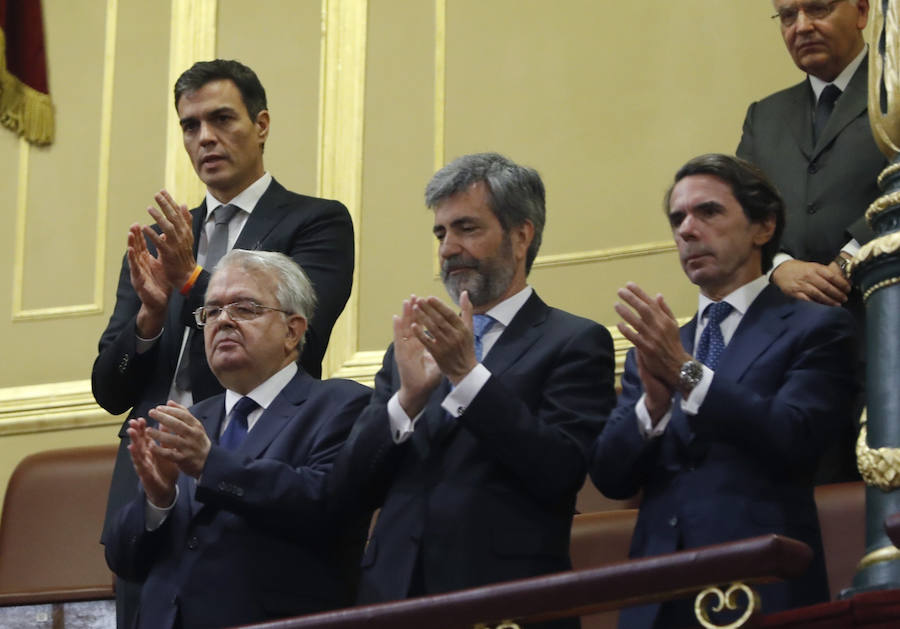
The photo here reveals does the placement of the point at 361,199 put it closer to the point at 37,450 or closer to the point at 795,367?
the point at 37,450

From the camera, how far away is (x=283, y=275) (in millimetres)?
3248

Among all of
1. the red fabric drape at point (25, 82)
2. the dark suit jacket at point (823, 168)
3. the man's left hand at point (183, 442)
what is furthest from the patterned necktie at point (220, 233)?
the red fabric drape at point (25, 82)

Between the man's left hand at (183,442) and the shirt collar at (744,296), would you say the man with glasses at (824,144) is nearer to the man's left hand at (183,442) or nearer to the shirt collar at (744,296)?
the shirt collar at (744,296)

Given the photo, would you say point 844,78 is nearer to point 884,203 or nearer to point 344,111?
point 884,203

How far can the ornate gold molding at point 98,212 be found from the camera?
534 cm

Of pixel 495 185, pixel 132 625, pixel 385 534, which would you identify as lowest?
pixel 132 625

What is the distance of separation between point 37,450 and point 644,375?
3.00 m

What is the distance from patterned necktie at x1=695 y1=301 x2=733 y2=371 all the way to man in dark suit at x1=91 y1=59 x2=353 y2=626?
0.88m

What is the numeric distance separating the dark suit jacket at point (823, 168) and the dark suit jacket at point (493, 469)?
75 cm

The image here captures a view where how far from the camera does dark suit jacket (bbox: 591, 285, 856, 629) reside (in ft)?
8.45

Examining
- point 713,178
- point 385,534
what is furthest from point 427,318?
point 713,178

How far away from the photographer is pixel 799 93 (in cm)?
372

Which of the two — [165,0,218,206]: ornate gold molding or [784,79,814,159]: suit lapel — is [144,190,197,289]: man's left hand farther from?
[165,0,218,206]: ornate gold molding

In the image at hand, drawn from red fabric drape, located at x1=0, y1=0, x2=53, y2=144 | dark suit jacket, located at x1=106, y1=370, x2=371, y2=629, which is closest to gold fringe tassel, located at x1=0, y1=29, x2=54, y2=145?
red fabric drape, located at x1=0, y1=0, x2=53, y2=144
